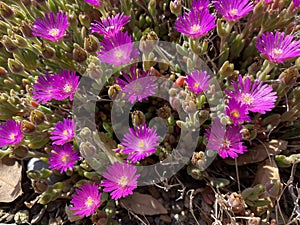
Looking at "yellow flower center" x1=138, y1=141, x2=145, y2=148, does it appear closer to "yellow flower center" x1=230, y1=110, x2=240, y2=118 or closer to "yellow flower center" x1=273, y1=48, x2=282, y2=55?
"yellow flower center" x1=230, y1=110, x2=240, y2=118

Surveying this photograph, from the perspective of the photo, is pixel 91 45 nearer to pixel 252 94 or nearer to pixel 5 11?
pixel 5 11

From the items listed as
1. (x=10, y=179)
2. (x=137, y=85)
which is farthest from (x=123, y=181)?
(x=10, y=179)

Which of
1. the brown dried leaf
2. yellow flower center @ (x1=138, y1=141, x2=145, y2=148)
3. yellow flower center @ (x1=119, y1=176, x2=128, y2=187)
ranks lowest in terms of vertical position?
the brown dried leaf

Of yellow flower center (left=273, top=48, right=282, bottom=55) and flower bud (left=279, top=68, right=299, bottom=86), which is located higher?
yellow flower center (left=273, top=48, right=282, bottom=55)

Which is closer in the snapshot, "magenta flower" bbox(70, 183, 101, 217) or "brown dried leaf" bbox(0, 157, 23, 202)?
"magenta flower" bbox(70, 183, 101, 217)

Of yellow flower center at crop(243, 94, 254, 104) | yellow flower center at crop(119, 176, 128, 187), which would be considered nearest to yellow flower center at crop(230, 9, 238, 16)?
yellow flower center at crop(243, 94, 254, 104)

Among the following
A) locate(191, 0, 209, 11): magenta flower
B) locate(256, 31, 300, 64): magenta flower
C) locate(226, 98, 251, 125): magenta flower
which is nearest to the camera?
locate(226, 98, 251, 125): magenta flower

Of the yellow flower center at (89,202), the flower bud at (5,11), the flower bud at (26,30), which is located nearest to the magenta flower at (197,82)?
the yellow flower center at (89,202)

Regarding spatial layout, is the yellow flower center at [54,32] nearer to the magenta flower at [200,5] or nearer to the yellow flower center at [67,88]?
the yellow flower center at [67,88]
